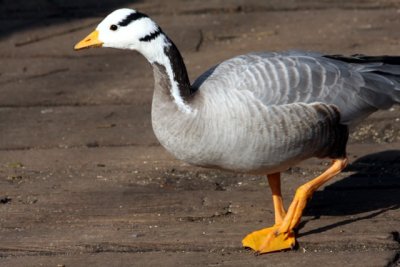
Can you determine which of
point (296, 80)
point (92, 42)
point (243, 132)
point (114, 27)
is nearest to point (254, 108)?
point (243, 132)

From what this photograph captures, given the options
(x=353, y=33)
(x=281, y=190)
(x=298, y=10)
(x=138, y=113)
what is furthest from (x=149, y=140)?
(x=298, y=10)

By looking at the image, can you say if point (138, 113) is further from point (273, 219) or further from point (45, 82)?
point (273, 219)

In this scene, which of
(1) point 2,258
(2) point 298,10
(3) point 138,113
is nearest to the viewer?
(1) point 2,258

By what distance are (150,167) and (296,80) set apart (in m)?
1.88

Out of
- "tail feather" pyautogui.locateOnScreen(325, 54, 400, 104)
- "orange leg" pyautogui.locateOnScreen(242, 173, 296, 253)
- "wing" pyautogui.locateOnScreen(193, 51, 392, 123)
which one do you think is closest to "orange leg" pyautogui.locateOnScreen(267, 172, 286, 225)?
"orange leg" pyautogui.locateOnScreen(242, 173, 296, 253)

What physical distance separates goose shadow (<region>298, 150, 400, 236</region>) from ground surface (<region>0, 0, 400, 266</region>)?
1 centimetres

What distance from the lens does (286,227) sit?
20.0 ft

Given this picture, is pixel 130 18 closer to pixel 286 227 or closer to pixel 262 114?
pixel 262 114

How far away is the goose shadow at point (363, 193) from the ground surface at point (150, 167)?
0.01 meters

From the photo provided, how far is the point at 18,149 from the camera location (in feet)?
26.9

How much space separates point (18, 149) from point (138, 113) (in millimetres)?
1179

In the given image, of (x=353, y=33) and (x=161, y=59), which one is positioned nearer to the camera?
(x=161, y=59)

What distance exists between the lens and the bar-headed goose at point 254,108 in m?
5.96

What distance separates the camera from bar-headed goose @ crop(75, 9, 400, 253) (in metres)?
5.96
